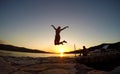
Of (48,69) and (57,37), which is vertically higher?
(57,37)

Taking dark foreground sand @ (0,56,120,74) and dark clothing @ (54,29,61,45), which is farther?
dark clothing @ (54,29,61,45)

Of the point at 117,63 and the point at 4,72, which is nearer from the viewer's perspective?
the point at 4,72

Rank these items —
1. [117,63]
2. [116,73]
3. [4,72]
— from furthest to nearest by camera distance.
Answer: [117,63] < [4,72] < [116,73]

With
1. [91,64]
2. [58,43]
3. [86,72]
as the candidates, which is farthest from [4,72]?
[91,64]

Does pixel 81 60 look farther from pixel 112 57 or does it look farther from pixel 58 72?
pixel 58 72

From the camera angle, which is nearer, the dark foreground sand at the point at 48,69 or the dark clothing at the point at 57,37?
the dark foreground sand at the point at 48,69

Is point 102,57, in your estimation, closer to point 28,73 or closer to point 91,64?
point 91,64

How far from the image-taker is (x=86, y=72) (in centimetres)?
455

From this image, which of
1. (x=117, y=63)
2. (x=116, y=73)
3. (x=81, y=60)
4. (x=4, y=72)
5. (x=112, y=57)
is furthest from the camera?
Result: (x=117, y=63)

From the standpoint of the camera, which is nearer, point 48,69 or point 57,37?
point 48,69

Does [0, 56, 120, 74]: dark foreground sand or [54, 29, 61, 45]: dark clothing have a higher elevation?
[54, 29, 61, 45]: dark clothing

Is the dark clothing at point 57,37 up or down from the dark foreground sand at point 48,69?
up

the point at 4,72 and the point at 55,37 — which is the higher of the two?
the point at 55,37

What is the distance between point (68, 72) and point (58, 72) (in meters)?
0.33
